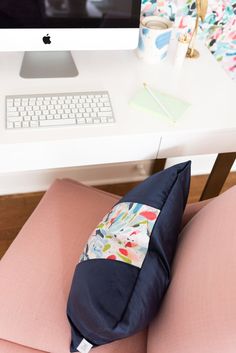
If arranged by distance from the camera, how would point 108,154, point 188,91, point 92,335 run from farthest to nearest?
point 188,91 → point 108,154 → point 92,335

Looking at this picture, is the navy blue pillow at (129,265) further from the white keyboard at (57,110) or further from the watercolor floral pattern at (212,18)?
the watercolor floral pattern at (212,18)

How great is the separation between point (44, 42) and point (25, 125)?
11.2 inches

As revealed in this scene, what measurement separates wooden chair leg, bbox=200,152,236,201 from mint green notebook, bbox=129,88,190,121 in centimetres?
30

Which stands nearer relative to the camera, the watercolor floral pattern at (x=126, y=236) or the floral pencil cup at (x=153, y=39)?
the watercolor floral pattern at (x=126, y=236)

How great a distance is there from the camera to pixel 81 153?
2.90 feet

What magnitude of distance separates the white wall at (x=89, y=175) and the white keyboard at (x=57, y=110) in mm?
669

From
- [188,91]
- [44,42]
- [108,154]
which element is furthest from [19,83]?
[188,91]

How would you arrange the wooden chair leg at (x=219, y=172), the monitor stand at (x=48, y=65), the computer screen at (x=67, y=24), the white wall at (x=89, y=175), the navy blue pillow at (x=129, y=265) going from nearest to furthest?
the navy blue pillow at (x=129, y=265) → the computer screen at (x=67, y=24) → the monitor stand at (x=48, y=65) → the wooden chair leg at (x=219, y=172) → the white wall at (x=89, y=175)

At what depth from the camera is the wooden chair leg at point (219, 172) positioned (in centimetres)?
117

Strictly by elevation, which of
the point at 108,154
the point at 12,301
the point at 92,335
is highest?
the point at 108,154

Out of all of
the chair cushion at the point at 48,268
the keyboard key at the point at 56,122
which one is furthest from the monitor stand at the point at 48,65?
the chair cushion at the point at 48,268

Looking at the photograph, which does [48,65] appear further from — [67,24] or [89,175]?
[89,175]

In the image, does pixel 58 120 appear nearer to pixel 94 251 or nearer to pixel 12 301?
pixel 94 251

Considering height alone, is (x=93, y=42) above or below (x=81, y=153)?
above
